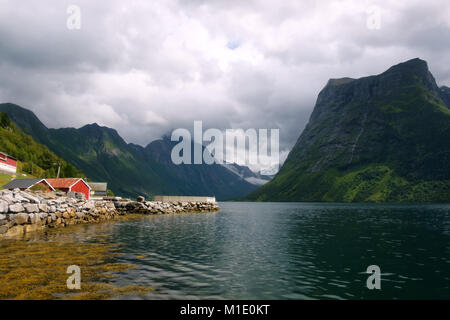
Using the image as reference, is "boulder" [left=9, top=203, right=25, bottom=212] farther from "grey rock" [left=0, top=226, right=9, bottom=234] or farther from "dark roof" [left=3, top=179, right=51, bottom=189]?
"dark roof" [left=3, top=179, right=51, bottom=189]

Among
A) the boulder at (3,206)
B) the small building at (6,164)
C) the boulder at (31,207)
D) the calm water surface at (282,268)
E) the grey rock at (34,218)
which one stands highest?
the small building at (6,164)

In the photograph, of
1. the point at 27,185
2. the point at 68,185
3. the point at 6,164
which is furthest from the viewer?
the point at 6,164

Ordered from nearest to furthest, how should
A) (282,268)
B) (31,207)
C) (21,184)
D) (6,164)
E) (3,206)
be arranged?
1. (282,268)
2. (3,206)
3. (31,207)
4. (21,184)
5. (6,164)

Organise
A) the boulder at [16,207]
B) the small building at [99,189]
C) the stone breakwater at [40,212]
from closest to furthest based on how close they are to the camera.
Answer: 1. the stone breakwater at [40,212]
2. the boulder at [16,207]
3. the small building at [99,189]

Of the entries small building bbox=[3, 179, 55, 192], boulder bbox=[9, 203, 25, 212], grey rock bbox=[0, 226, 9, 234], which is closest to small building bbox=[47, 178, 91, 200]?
small building bbox=[3, 179, 55, 192]

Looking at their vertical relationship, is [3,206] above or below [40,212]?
above

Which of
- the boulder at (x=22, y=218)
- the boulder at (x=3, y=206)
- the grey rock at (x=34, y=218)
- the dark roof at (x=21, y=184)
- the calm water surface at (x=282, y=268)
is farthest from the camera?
the dark roof at (x=21, y=184)

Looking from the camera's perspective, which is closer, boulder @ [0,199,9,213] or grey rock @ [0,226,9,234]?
grey rock @ [0,226,9,234]

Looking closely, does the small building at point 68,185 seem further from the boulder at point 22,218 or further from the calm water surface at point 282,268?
the calm water surface at point 282,268

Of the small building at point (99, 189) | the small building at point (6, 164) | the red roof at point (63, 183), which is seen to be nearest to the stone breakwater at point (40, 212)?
the red roof at point (63, 183)

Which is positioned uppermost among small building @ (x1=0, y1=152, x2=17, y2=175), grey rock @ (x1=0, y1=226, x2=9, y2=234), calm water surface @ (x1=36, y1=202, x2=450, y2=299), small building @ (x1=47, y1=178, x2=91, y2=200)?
small building @ (x1=0, y1=152, x2=17, y2=175)

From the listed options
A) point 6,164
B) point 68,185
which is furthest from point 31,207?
point 6,164

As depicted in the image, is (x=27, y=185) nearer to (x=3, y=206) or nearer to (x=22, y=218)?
(x=22, y=218)
